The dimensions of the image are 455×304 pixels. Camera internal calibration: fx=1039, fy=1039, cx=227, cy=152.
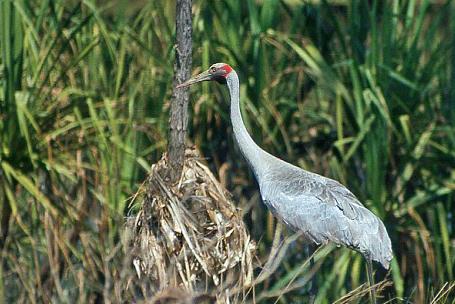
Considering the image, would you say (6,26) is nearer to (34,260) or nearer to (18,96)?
(18,96)

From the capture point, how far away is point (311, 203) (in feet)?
17.8

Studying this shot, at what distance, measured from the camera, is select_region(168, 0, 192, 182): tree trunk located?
15.4ft

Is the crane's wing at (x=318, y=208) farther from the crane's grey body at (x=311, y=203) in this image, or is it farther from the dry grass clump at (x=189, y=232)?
the dry grass clump at (x=189, y=232)

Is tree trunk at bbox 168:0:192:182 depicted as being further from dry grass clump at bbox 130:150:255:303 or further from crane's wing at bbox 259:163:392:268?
crane's wing at bbox 259:163:392:268

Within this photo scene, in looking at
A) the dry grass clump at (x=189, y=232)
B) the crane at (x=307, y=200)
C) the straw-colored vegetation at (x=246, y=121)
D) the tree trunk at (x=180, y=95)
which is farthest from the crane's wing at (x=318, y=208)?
the tree trunk at (x=180, y=95)

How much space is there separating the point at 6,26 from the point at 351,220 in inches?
94.4

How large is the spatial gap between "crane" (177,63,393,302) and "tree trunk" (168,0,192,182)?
48 centimetres

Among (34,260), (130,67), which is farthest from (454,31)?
(34,260)

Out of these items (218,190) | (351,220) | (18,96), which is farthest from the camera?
(18,96)

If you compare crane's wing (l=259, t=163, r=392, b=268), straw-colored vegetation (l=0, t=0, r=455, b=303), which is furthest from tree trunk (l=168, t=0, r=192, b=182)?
straw-colored vegetation (l=0, t=0, r=455, b=303)

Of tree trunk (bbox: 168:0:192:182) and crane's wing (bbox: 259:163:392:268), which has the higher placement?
tree trunk (bbox: 168:0:192:182)

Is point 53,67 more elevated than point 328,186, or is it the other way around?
point 53,67

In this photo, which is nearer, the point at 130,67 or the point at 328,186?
the point at 328,186

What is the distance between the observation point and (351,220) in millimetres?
5277
